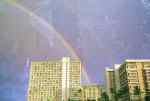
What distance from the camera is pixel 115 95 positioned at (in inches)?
3009

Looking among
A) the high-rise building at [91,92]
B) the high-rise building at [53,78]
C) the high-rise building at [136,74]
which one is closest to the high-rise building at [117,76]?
the high-rise building at [136,74]

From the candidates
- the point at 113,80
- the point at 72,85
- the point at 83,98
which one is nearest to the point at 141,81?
the point at 113,80

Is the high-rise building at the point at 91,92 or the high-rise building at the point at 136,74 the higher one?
the high-rise building at the point at 136,74

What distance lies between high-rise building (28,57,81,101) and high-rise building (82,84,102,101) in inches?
535

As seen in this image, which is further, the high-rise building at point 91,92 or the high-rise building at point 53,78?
the high-rise building at point 53,78

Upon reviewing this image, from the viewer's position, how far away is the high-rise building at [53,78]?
168250 mm

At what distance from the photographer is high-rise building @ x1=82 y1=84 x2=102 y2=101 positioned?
150 metres

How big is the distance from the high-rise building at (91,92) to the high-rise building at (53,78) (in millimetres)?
13580

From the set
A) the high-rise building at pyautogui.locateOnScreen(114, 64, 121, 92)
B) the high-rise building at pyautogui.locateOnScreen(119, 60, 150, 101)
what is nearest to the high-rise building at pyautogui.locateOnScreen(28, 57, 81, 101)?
the high-rise building at pyautogui.locateOnScreen(114, 64, 121, 92)

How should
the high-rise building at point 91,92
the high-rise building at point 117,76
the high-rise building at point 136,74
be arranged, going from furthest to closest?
the high-rise building at point 91,92, the high-rise building at point 117,76, the high-rise building at point 136,74

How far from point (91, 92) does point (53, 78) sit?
3968 cm

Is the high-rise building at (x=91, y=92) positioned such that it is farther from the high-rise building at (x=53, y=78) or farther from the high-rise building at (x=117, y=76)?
the high-rise building at (x=117, y=76)

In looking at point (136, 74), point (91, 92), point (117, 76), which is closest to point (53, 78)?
point (91, 92)

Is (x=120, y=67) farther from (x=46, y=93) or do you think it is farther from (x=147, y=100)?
(x=46, y=93)
